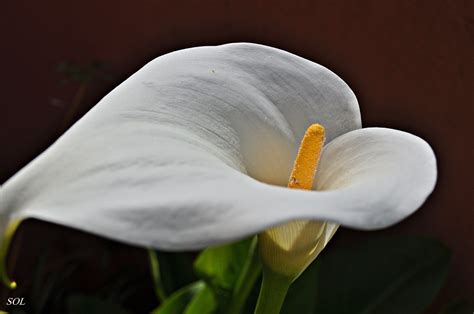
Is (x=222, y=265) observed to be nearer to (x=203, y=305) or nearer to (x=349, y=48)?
(x=203, y=305)

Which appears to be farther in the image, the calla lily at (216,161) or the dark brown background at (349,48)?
the dark brown background at (349,48)

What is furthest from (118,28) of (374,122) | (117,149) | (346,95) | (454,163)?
(117,149)

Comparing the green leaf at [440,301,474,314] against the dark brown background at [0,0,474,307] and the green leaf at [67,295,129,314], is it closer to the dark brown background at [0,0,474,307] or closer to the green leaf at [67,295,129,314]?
the dark brown background at [0,0,474,307]

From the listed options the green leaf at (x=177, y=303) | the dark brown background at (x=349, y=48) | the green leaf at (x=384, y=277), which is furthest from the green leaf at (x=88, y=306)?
the dark brown background at (x=349, y=48)

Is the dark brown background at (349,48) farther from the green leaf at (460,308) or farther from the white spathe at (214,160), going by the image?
the white spathe at (214,160)

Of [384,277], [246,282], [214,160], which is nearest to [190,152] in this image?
[214,160]
